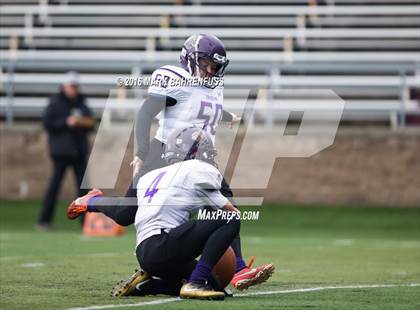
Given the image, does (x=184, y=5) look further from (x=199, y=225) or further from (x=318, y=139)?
(x=199, y=225)

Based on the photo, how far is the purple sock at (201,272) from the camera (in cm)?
629

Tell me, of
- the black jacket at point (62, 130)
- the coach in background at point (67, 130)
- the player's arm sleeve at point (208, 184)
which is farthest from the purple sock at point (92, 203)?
the black jacket at point (62, 130)

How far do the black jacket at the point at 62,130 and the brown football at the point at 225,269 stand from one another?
297 inches

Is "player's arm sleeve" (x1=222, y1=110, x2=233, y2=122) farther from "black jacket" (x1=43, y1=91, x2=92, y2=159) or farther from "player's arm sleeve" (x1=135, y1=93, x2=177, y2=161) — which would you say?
"black jacket" (x1=43, y1=91, x2=92, y2=159)

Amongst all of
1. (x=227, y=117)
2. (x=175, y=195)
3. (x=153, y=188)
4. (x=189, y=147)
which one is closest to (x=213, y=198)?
(x=175, y=195)

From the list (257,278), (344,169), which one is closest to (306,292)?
(257,278)

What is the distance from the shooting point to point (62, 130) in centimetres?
1398

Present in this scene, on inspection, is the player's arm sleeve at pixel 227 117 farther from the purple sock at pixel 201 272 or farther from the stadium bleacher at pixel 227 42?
the stadium bleacher at pixel 227 42

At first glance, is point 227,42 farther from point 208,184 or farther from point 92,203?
point 208,184

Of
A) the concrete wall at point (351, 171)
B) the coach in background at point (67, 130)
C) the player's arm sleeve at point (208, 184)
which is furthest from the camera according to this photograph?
the concrete wall at point (351, 171)

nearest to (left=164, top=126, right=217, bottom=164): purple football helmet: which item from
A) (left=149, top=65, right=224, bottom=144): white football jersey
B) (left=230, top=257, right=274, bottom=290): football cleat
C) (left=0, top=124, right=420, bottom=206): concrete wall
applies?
(left=149, top=65, right=224, bottom=144): white football jersey

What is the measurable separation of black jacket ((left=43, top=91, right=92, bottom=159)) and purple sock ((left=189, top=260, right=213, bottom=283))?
307 inches

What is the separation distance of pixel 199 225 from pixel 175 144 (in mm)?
799

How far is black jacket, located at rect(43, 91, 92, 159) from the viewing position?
45.6ft
